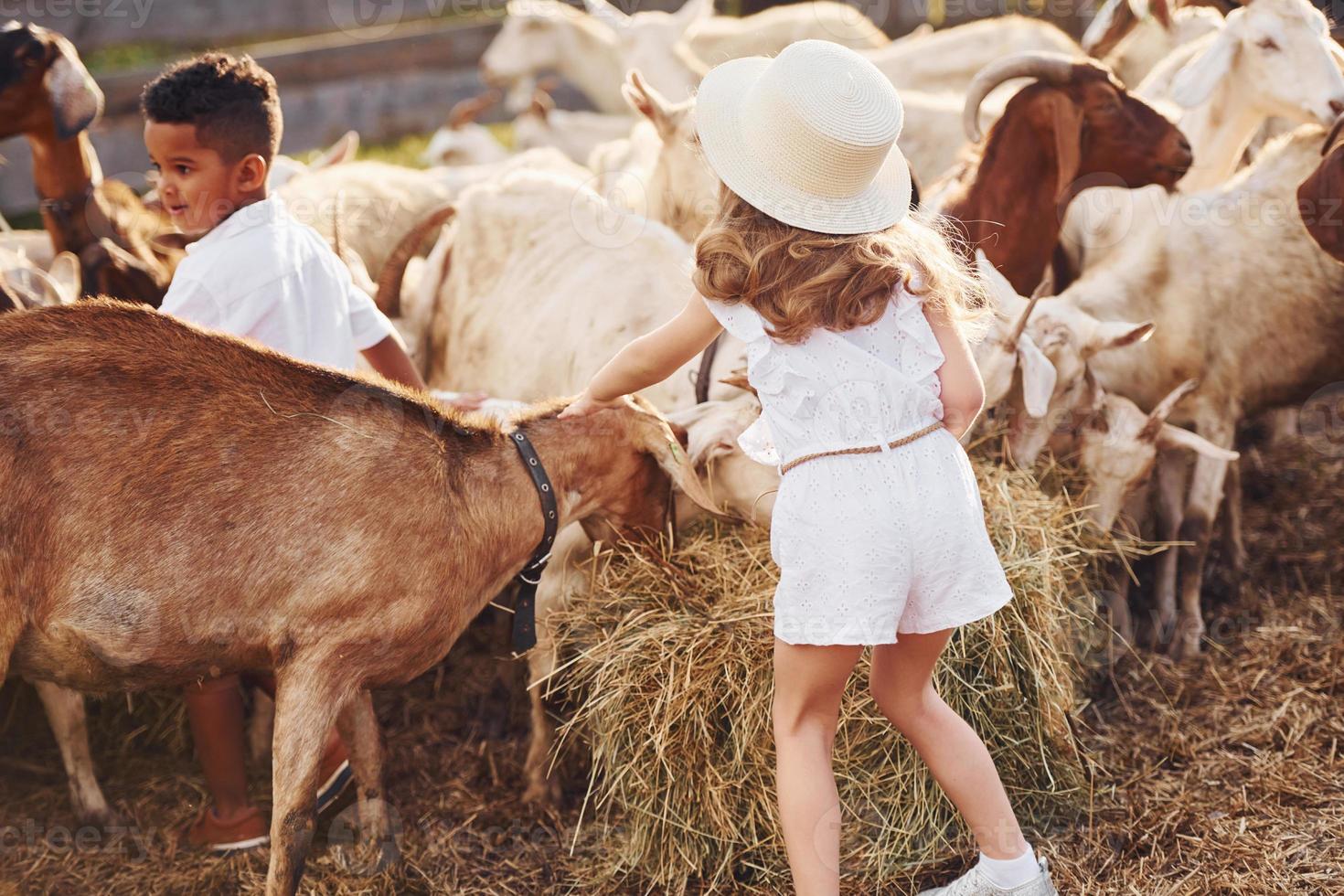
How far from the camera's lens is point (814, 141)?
7.76ft

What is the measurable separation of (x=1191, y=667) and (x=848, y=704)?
1581 mm

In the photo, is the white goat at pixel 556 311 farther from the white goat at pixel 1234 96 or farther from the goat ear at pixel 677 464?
the white goat at pixel 1234 96

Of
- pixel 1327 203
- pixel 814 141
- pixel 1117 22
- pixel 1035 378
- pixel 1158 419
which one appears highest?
pixel 814 141

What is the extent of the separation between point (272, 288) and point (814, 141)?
4.98 feet

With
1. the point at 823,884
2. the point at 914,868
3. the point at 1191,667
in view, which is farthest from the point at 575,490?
the point at 1191,667

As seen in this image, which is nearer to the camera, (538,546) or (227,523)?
(227,523)

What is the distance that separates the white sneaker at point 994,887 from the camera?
277 centimetres

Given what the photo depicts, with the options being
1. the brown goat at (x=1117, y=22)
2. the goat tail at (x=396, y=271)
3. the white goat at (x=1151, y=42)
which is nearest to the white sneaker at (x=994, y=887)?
the goat tail at (x=396, y=271)

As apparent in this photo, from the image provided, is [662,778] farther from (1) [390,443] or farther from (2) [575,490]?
(1) [390,443]

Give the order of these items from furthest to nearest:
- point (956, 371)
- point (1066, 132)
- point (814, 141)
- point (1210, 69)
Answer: point (1210, 69) < point (1066, 132) < point (956, 371) < point (814, 141)

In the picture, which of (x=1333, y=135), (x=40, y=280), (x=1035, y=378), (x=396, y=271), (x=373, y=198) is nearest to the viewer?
(x=1035, y=378)

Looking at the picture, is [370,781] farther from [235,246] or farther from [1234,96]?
[1234,96]

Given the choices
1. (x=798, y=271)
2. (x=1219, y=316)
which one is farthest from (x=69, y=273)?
(x=1219, y=316)

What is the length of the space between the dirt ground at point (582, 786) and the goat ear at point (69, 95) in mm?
1876
